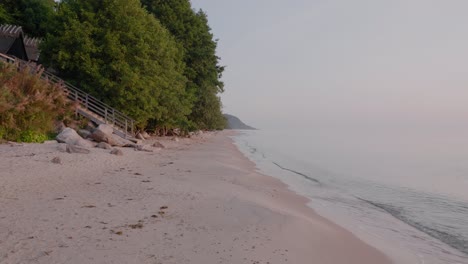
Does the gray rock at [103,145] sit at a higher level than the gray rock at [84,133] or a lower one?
lower

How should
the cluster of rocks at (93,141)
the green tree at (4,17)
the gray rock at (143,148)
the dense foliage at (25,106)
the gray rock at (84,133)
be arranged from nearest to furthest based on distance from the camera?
the dense foliage at (25,106) → the cluster of rocks at (93,141) → the gray rock at (84,133) → the gray rock at (143,148) → the green tree at (4,17)

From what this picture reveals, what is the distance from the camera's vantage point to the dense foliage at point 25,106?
46.5 ft

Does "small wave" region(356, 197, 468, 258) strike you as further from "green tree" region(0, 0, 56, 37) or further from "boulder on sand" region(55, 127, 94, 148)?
"green tree" region(0, 0, 56, 37)

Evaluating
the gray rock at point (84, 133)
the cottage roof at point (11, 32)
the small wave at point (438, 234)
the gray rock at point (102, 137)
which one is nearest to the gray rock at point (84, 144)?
the gray rock at point (102, 137)

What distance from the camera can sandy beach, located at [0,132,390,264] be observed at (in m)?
Result: 5.24

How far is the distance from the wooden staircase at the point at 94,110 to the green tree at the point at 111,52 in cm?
54

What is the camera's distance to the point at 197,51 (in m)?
34.7

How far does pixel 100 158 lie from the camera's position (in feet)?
44.9

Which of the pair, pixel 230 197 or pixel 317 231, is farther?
pixel 230 197

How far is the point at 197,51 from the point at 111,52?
45.6 ft

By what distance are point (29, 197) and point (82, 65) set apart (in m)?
15.3

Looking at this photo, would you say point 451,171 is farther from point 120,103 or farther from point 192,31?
point 192,31

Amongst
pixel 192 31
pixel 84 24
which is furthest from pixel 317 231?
pixel 192 31

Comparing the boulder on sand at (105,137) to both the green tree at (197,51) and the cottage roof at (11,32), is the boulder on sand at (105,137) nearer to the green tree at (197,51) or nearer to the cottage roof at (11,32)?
the green tree at (197,51)
